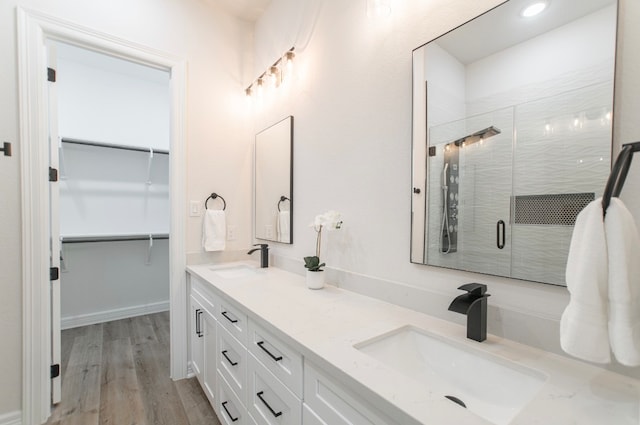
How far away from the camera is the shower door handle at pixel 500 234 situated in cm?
97

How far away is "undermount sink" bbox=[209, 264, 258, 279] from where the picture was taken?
206 centimetres

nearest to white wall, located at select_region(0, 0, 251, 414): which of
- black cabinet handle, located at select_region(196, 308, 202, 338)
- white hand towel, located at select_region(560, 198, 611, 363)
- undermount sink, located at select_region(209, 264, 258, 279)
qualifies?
undermount sink, located at select_region(209, 264, 258, 279)

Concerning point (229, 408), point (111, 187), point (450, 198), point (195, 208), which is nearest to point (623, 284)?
point (450, 198)

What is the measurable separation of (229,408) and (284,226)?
3.63 ft

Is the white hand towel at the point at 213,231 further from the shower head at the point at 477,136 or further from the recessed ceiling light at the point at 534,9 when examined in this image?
the recessed ceiling light at the point at 534,9

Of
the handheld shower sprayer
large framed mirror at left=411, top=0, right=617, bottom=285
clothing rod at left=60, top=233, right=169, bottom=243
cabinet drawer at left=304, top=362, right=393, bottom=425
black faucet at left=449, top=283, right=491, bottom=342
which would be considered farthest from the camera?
clothing rod at left=60, top=233, right=169, bottom=243

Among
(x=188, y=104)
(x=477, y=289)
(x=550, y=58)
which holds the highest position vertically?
(x=188, y=104)

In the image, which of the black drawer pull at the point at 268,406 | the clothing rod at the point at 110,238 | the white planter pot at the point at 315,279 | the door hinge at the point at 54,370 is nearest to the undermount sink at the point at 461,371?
the black drawer pull at the point at 268,406

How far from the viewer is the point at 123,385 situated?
6.73 ft

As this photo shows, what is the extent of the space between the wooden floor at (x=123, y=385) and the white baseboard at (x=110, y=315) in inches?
3.9

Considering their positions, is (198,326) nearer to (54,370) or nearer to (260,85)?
(54,370)

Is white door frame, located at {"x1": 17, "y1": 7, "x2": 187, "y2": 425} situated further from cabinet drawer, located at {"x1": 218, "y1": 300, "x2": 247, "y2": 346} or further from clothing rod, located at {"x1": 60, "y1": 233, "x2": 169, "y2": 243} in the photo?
clothing rod, located at {"x1": 60, "y1": 233, "x2": 169, "y2": 243}

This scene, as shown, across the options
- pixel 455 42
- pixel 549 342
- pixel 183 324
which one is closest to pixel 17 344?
pixel 183 324

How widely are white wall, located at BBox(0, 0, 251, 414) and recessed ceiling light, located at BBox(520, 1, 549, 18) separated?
2.02 m
